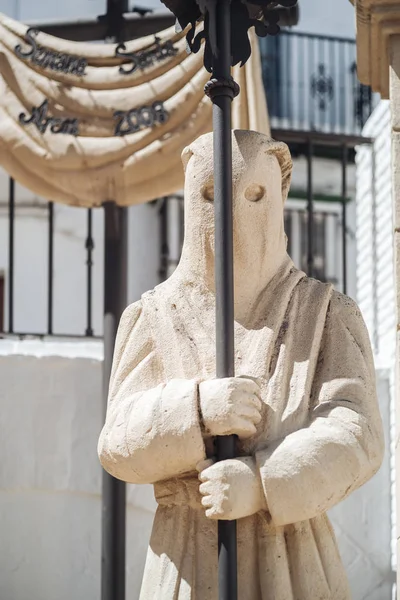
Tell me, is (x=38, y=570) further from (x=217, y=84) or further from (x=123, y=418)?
(x=217, y=84)

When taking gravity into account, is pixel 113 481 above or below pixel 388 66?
below

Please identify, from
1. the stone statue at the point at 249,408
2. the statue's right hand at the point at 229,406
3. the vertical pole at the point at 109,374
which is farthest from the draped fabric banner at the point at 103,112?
the statue's right hand at the point at 229,406

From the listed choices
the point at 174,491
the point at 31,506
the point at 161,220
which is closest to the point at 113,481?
the point at 31,506

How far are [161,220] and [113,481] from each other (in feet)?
12.4

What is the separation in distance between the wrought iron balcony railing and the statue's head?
7.91 m

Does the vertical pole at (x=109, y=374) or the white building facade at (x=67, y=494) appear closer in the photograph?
the vertical pole at (x=109, y=374)

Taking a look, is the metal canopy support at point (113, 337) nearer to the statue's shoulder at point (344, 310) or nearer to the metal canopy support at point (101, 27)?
the metal canopy support at point (101, 27)

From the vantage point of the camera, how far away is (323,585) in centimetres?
396

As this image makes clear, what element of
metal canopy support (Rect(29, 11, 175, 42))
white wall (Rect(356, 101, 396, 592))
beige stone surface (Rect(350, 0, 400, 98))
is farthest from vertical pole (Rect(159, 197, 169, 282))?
beige stone surface (Rect(350, 0, 400, 98))

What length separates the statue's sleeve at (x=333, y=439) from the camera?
3.81 meters

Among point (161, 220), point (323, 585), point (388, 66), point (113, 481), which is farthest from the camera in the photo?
point (161, 220)

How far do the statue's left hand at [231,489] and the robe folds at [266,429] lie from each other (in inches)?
1.4

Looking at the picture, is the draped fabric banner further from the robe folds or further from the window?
the window

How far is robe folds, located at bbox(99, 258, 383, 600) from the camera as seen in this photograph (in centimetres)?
386
